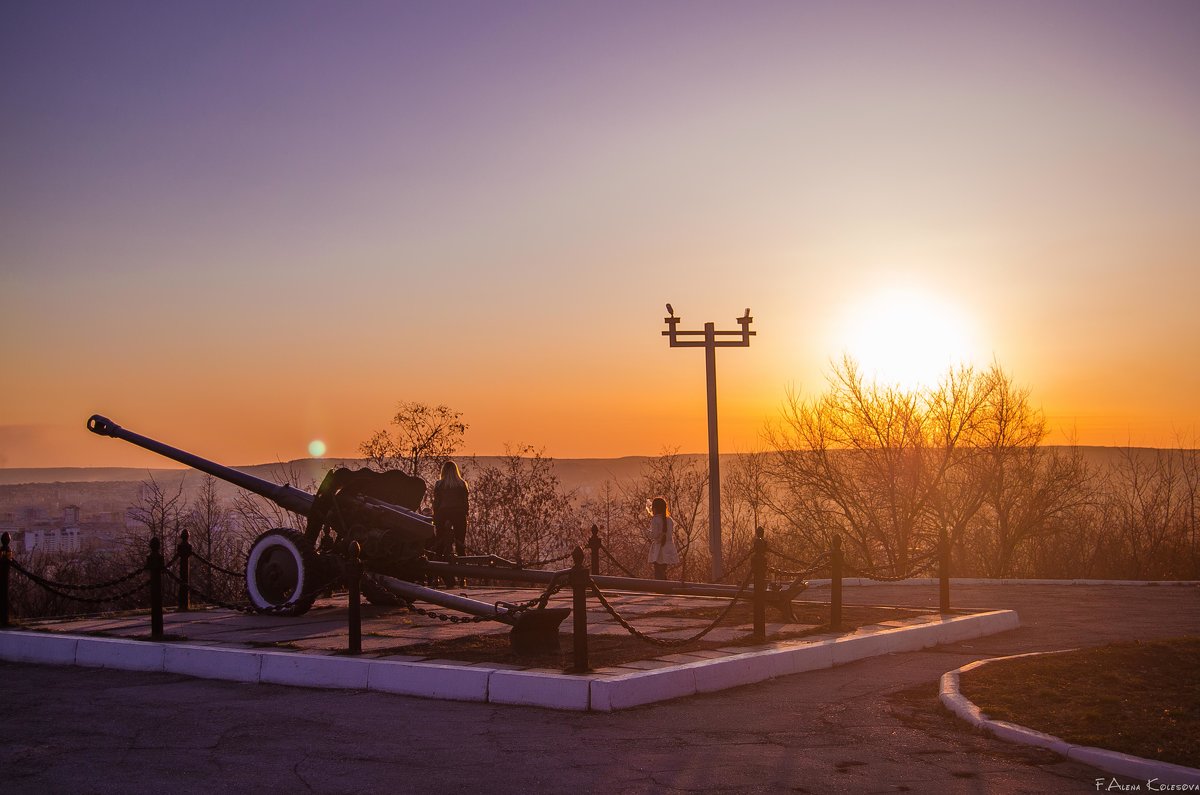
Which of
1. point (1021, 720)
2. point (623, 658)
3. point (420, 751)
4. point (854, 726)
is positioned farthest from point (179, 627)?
point (1021, 720)

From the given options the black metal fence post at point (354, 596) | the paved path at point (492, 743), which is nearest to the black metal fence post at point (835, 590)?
the paved path at point (492, 743)

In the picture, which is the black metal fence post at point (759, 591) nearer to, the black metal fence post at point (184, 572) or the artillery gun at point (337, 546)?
the artillery gun at point (337, 546)

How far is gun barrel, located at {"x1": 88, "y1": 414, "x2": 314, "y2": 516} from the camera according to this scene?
51.1ft

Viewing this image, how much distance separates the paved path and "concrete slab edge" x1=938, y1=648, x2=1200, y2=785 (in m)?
0.12

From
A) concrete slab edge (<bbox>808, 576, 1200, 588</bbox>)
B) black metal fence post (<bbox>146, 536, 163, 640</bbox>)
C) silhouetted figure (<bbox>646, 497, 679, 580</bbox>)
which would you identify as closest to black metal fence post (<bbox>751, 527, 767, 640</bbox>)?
black metal fence post (<bbox>146, 536, 163, 640</bbox>)

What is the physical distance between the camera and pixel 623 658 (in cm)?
1065

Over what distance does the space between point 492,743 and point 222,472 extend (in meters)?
9.80

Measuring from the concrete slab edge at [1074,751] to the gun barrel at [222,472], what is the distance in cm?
923

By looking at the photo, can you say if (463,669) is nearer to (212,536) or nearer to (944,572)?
(944,572)

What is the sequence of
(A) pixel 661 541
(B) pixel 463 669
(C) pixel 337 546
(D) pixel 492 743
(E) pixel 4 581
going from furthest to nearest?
(A) pixel 661 541 → (C) pixel 337 546 → (E) pixel 4 581 → (B) pixel 463 669 → (D) pixel 492 743

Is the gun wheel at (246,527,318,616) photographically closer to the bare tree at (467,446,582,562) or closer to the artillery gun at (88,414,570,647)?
the artillery gun at (88,414,570,647)

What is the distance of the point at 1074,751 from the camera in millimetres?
7117

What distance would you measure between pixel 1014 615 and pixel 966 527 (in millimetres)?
16849

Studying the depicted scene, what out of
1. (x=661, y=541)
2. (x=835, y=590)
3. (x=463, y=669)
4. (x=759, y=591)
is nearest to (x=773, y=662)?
(x=759, y=591)
